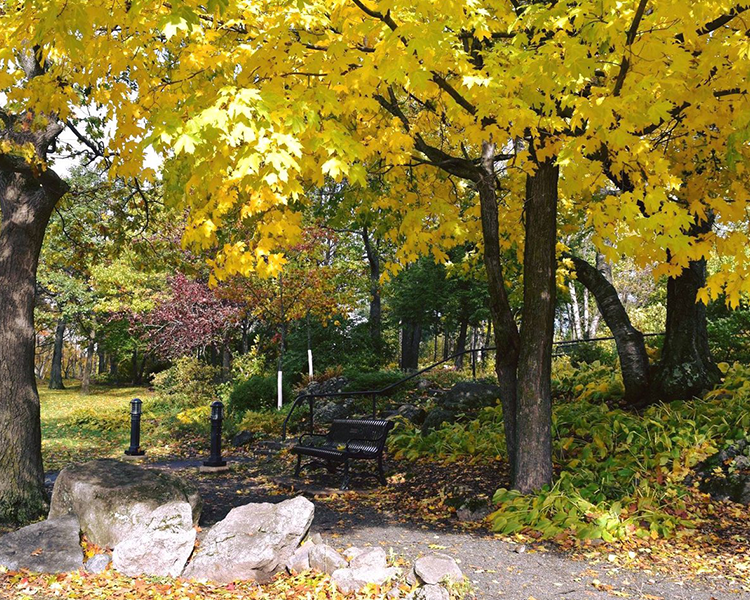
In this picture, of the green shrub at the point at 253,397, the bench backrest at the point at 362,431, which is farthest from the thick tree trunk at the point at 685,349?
the green shrub at the point at 253,397

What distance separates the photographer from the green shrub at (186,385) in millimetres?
17406

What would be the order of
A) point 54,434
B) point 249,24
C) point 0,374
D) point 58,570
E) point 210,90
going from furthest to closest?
point 54,434 → point 0,374 → point 249,24 → point 210,90 → point 58,570

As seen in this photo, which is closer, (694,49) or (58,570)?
(58,570)

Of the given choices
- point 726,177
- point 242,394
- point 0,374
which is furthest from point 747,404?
point 242,394

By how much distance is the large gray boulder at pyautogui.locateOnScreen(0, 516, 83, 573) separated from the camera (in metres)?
4.52

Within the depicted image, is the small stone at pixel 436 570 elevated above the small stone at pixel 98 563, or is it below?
above

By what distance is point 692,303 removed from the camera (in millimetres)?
8219

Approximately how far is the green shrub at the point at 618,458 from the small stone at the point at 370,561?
5.52 feet

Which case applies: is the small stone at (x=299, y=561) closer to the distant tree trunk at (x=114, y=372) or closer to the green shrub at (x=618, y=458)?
the green shrub at (x=618, y=458)

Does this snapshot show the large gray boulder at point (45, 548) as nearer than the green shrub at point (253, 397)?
Yes

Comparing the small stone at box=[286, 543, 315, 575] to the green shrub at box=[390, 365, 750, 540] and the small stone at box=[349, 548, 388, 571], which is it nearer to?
the small stone at box=[349, 548, 388, 571]

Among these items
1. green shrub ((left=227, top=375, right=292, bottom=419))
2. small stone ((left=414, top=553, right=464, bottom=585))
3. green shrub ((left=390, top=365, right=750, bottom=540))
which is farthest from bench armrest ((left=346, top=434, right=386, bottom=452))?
green shrub ((left=227, top=375, right=292, bottom=419))

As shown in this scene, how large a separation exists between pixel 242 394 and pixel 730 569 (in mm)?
11785

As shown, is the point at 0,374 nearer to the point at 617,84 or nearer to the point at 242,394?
the point at 617,84
